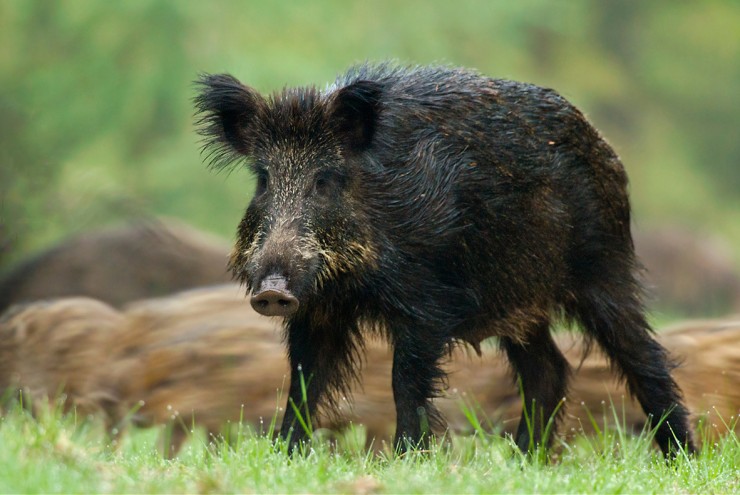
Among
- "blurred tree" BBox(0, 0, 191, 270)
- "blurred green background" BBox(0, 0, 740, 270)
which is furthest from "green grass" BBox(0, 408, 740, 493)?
"blurred tree" BBox(0, 0, 191, 270)

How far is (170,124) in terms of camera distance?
1573 centimetres

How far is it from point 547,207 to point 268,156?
1.43 m

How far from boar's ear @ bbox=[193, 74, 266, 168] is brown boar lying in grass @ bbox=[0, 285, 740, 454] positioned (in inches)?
61.1

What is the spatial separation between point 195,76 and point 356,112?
9.66m

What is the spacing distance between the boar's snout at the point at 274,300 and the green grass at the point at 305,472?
0.54 metres

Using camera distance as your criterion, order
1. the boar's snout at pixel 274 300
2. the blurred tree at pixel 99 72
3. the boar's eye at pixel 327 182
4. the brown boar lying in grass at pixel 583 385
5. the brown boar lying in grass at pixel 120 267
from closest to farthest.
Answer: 1. the boar's snout at pixel 274 300
2. the boar's eye at pixel 327 182
3. the brown boar lying in grass at pixel 583 385
4. the brown boar lying in grass at pixel 120 267
5. the blurred tree at pixel 99 72

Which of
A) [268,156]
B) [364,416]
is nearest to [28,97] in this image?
[364,416]

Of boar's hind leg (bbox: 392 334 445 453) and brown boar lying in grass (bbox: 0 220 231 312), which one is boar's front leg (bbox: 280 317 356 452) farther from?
brown boar lying in grass (bbox: 0 220 231 312)

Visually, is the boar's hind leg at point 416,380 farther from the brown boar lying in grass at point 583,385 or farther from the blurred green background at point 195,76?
the blurred green background at point 195,76

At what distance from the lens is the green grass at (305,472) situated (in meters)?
3.67

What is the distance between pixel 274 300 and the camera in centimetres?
479

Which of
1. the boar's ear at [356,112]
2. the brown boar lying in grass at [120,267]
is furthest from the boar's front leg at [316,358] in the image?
the brown boar lying in grass at [120,267]

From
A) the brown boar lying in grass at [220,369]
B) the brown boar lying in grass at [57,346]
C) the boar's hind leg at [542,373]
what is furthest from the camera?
the brown boar lying in grass at [57,346]

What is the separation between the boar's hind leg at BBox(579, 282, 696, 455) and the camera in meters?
6.14
